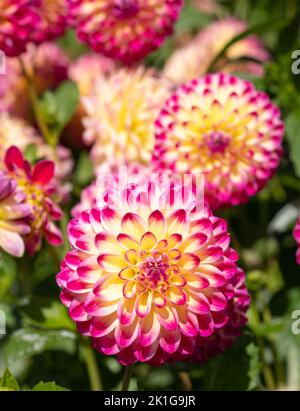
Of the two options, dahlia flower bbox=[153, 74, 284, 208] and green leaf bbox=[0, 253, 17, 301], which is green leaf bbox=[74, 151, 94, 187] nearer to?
green leaf bbox=[0, 253, 17, 301]

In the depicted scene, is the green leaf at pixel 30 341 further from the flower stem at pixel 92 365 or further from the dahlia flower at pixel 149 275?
the dahlia flower at pixel 149 275

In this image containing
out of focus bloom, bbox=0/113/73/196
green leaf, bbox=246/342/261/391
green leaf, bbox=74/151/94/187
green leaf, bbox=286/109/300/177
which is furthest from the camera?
green leaf, bbox=74/151/94/187

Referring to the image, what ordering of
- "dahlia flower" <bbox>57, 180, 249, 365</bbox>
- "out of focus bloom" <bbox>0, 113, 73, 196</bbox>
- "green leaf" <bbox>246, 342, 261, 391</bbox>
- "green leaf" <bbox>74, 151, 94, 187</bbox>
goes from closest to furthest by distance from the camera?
"dahlia flower" <bbox>57, 180, 249, 365</bbox> < "green leaf" <bbox>246, 342, 261, 391</bbox> < "out of focus bloom" <bbox>0, 113, 73, 196</bbox> < "green leaf" <bbox>74, 151, 94, 187</bbox>

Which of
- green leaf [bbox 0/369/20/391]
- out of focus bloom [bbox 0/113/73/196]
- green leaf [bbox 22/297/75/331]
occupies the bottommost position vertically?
green leaf [bbox 22/297/75/331]

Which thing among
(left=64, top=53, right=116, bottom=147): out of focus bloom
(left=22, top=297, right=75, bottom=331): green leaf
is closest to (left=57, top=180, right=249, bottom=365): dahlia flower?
(left=22, top=297, right=75, bottom=331): green leaf

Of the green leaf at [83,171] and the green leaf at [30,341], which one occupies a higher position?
the green leaf at [83,171]

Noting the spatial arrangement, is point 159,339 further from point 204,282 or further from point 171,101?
point 171,101

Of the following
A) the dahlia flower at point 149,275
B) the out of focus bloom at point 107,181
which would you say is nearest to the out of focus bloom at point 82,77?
the out of focus bloom at point 107,181
